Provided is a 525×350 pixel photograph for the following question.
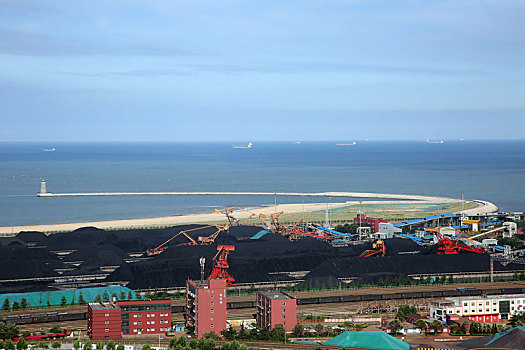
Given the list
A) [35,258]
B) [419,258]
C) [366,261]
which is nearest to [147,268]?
[35,258]

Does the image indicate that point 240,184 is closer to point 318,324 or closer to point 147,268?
point 147,268

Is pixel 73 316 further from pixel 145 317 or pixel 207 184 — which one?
pixel 207 184

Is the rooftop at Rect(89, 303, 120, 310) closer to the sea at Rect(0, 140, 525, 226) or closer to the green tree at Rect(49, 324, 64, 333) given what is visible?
the green tree at Rect(49, 324, 64, 333)

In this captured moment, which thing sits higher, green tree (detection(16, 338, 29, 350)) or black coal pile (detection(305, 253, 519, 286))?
black coal pile (detection(305, 253, 519, 286))

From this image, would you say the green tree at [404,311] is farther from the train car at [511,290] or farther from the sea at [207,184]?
the sea at [207,184]

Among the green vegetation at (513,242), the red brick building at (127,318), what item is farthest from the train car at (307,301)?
the green vegetation at (513,242)

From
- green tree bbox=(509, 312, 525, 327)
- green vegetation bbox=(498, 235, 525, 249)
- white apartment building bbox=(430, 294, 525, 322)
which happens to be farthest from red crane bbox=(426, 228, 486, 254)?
green tree bbox=(509, 312, 525, 327)
